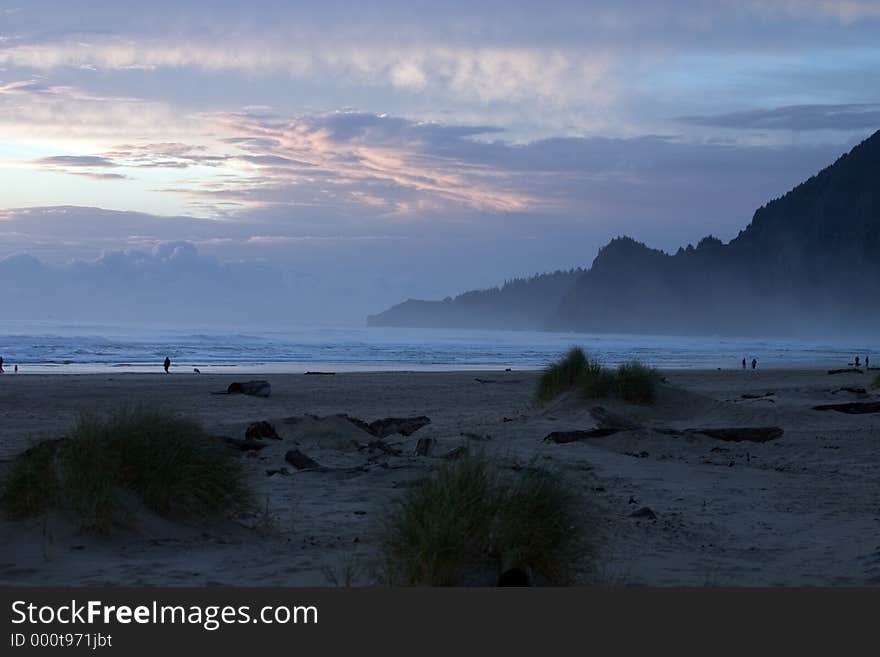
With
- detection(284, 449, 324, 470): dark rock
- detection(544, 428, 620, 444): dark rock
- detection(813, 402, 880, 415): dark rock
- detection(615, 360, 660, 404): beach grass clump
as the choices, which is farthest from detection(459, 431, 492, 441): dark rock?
detection(813, 402, 880, 415): dark rock

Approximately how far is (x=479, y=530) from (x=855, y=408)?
1510 cm

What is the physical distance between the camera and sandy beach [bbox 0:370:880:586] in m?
6.64

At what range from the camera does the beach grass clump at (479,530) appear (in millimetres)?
5781

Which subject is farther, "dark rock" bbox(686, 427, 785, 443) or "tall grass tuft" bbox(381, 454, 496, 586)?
"dark rock" bbox(686, 427, 785, 443)

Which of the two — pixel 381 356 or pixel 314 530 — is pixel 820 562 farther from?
pixel 381 356

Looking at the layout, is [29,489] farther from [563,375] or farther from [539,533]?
[563,375]

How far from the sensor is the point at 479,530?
604 cm

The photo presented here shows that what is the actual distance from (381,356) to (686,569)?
57.9 m

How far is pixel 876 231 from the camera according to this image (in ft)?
616

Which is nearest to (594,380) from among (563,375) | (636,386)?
(636,386)

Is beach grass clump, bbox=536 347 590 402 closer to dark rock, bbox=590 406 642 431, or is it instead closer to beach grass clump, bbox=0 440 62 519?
dark rock, bbox=590 406 642 431

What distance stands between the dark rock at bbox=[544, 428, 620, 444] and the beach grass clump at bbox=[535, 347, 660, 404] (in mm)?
4520

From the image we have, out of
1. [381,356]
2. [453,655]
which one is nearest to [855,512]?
[453,655]

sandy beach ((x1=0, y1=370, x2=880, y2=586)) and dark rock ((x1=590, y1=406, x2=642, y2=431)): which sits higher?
dark rock ((x1=590, y1=406, x2=642, y2=431))
